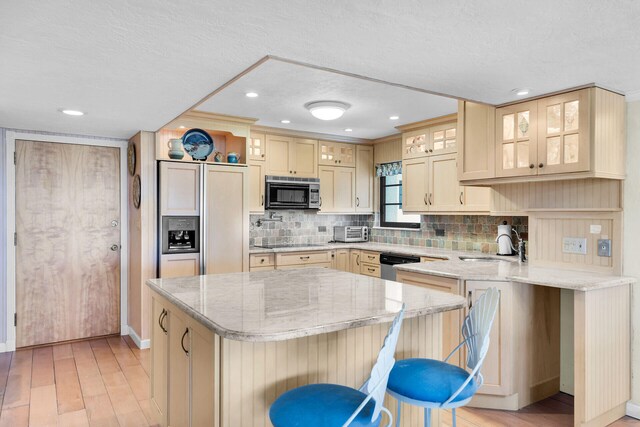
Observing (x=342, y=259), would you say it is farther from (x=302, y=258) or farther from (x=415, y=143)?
(x=415, y=143)

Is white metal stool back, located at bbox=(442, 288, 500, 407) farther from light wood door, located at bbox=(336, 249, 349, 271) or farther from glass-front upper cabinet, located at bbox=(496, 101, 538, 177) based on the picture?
light wood door, located at bbox=(336, 249, 349, 271)

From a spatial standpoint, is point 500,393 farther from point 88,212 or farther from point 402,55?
point 88,212

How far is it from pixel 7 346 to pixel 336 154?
4017 millimetres

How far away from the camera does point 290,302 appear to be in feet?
6.40

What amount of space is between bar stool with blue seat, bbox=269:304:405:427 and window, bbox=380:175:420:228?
410 centimetres

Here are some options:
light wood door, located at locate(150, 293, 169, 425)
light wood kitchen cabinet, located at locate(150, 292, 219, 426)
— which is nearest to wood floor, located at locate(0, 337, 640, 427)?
light wood door, located at locate(150, 293, 169, 425)

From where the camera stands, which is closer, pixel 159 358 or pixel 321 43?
pixel 321 43

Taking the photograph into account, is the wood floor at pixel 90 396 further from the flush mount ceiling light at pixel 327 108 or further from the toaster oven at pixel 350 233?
the toaster oven at pixel 350 233

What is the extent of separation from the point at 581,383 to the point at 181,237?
345 cm

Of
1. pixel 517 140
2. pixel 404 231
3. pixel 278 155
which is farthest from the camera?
pixel 404 231

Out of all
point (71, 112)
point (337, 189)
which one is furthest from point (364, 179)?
point (71, 112)

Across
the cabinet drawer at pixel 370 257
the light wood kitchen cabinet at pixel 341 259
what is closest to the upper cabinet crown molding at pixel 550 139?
the cabinet drawer at pixel 370 257

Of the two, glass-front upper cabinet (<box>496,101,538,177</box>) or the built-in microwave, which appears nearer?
glass-front upper cabinet (<box>496,101,538,177</box>)

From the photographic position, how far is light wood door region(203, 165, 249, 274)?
4.34 meters
